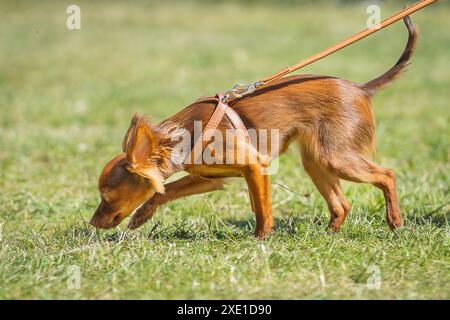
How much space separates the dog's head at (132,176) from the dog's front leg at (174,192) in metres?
0.24

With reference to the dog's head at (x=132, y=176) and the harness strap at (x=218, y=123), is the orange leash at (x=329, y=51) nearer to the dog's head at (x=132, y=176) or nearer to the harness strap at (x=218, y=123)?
the harness strap at (x=218, y=123)

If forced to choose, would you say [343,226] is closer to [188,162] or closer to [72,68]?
[188,162]

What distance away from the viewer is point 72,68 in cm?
1266

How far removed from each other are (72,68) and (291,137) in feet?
29.5

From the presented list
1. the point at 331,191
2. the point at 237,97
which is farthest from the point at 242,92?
the point at 331,191

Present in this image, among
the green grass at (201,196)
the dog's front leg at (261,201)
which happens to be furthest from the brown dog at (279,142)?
the green grass at (201,196)

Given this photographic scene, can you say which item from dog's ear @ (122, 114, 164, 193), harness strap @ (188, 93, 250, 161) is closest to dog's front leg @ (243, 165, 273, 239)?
harness strap @ (188, 93, 250, 161)

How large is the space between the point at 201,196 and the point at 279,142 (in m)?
1.37

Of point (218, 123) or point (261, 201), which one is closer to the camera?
point (218, 123)

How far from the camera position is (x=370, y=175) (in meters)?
4.28

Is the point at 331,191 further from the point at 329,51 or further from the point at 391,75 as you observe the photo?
the point at 329,51

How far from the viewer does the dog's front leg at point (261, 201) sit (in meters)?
4.20

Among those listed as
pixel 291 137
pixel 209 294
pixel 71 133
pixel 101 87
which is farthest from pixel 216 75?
pixel 209 294

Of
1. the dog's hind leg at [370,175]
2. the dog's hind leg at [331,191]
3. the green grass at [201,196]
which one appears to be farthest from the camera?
the dog's hind leg at [331,191]
